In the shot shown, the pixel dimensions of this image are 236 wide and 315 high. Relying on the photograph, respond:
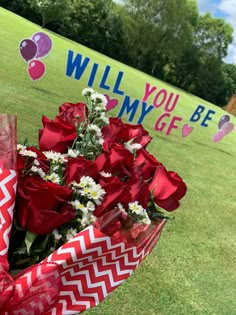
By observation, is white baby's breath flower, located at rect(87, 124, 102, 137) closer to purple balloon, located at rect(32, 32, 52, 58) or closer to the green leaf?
the green leaf

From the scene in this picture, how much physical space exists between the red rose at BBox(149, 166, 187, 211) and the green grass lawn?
2.00m

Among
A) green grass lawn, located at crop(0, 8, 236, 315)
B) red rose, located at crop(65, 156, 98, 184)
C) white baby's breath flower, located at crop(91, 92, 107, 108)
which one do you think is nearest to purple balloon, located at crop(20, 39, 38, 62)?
green grass lawn, located at crop(0, 8, 236, 315)

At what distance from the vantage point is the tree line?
141ft

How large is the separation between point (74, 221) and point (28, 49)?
666cm

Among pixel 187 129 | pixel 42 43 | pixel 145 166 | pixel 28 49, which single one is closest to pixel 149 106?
pixel 42 43

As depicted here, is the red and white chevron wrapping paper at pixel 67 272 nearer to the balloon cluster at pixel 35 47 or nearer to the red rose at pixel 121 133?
the red rose at pixel 121 133

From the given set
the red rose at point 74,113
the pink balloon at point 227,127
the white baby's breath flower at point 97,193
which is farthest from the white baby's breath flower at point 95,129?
the pink balloon at point 227,127

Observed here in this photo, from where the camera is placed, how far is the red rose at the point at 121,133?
137 cm

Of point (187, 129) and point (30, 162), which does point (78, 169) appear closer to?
point (30, 162)

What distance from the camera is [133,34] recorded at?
157 ft

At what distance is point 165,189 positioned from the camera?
121cm

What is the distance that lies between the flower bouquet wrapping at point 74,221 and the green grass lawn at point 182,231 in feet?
6.66

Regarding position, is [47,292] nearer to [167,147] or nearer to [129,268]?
[129,268]

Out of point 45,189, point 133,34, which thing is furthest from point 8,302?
point 133,34
